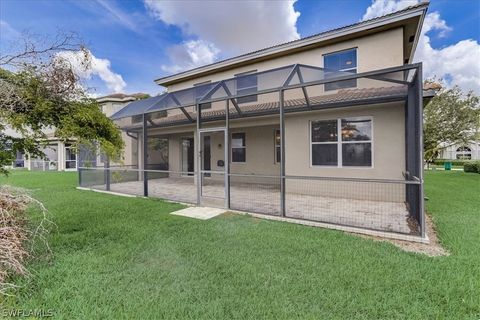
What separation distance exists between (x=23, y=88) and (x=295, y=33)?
1529 centimetres

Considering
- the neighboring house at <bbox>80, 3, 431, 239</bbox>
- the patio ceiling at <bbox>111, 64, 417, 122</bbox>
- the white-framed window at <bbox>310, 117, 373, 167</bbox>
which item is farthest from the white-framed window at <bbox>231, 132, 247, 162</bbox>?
the white-framed window at <bbox>310, 117, 373, 167</bbox>

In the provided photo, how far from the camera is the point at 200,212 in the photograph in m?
6.60

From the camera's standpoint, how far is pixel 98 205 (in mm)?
7445

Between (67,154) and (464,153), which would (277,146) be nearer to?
(67,154)

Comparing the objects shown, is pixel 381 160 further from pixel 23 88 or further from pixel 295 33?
pixel 295 33

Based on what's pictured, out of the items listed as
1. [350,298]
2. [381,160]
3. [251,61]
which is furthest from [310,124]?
[350,298]

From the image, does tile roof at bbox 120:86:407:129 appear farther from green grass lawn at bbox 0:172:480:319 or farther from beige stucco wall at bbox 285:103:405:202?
green grass lawn at bbox 0:172:480:319

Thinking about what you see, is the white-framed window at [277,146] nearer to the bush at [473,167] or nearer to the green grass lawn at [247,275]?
the green grass lawn at [247,275]

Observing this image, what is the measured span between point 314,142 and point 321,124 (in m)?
0.68

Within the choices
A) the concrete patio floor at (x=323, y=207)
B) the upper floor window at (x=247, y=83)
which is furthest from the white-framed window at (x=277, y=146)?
the upper floor window at (x=247, y=83)

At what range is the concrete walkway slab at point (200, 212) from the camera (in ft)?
20.4

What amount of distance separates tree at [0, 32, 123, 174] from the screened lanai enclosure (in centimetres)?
279

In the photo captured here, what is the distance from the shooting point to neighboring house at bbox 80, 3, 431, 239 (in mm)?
6238

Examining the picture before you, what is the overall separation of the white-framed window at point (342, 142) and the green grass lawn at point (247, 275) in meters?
3.34
